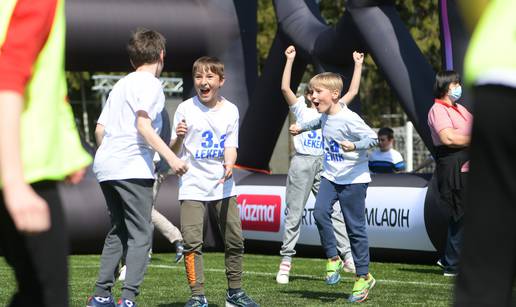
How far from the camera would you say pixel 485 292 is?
2430 mm

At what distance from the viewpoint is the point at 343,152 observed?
691 centimetres

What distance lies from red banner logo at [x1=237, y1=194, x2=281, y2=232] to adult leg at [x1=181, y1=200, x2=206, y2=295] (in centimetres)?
467

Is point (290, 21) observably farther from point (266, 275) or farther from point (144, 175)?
point (144, 175)

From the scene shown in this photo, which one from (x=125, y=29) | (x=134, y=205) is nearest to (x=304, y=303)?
(x=134, y=205)

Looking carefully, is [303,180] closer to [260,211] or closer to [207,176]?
[260,211]

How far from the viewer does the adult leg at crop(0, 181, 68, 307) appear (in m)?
2.64

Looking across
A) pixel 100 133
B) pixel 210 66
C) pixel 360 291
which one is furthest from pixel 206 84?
pixel 360 291

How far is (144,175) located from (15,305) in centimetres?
306

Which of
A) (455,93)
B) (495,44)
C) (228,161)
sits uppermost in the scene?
(495,44)

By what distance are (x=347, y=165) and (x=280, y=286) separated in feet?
4.26

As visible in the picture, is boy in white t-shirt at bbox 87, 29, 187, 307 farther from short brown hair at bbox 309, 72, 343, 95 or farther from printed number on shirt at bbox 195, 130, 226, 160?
short brown hair at bbox 309, 72, 343, 95

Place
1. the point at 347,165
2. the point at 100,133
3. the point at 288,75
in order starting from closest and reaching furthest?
the point at 100,133, the point at 347,165, the point at 288,75

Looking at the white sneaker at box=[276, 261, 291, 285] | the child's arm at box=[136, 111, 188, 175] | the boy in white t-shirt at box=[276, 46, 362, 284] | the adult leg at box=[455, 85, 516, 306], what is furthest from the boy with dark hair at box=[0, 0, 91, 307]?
the boy in white t-shirt at box=[276, 46, 362, 284]

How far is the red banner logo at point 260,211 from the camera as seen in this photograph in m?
10.9
